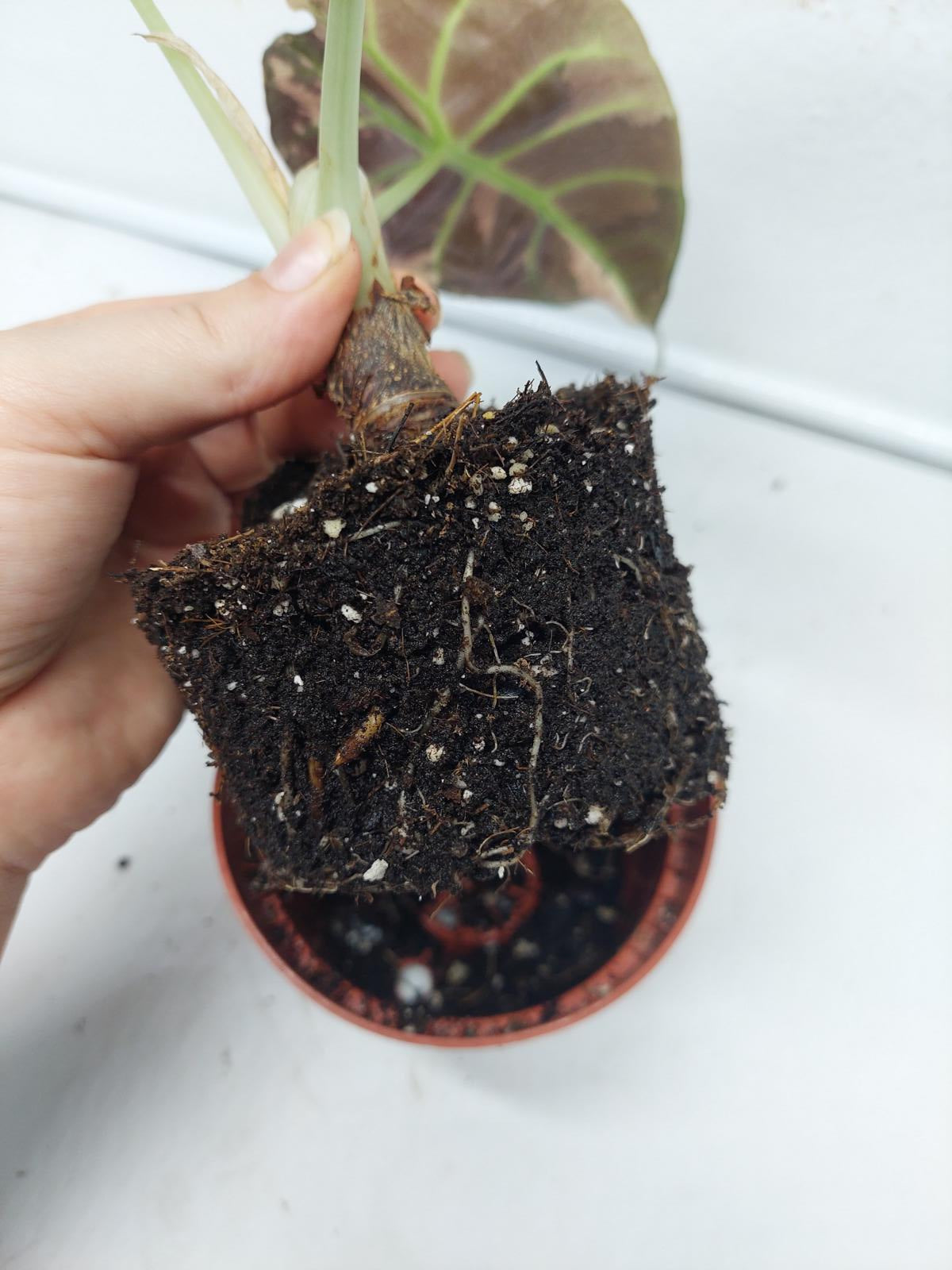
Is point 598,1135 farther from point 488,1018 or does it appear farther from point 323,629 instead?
point 323,629

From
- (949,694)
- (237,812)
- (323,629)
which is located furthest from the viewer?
(949,694)

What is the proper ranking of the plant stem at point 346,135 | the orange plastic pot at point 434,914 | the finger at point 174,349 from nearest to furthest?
1. the plant stem at point 346,135
2. the finger at point 174,349
3. the orange plastic pot at point 434,914

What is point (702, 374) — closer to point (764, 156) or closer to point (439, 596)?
point (764, 156)

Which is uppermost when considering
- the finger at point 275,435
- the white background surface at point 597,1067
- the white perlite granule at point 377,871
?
the finger at point 275,435

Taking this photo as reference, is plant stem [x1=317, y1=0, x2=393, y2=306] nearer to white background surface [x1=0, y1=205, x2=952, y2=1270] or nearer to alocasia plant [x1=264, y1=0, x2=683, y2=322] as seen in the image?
alocasia plant [x1=264, y1=0, x2=683, y2=322]

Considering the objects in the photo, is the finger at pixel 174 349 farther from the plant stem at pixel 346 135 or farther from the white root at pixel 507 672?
the white root at pixel 507 672

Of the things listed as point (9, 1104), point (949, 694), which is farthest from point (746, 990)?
point (9, 1104)

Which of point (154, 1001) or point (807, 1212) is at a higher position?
point (154, 1001)

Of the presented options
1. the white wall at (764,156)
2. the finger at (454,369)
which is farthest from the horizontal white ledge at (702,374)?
the finger at (454,369)
